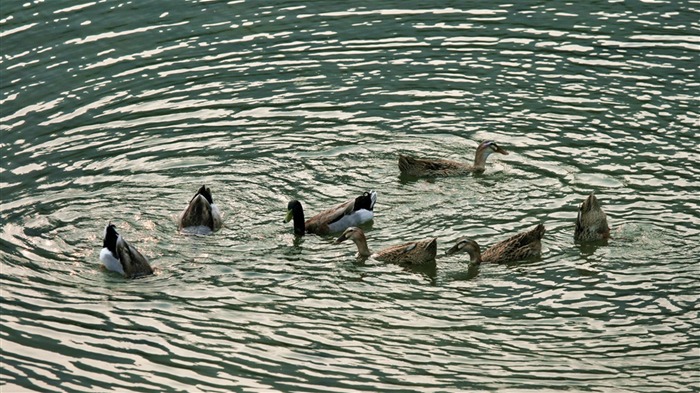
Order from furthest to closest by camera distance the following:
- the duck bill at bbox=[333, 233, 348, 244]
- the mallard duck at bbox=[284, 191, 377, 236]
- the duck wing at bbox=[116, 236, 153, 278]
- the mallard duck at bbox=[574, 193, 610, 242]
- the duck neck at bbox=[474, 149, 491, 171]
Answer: the duck neck at bbox=[474, 149, 491, 171], the mallard duck at bbox=[284, 191, 377, 236], the duck bill at bbox=[333, 233, 348, 244], the mallard duck at bbox=[574, 193, 610, 242], the duck wing at bbox=[116, 236, 153, 278]

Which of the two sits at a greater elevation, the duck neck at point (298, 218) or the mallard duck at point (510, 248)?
the duck neck at point (298, 218)

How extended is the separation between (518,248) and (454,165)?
3.81 metres

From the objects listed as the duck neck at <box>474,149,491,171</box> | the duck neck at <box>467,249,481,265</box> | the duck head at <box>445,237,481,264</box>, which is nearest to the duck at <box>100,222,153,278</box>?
the duck head at <box>445,237,481,264</box>

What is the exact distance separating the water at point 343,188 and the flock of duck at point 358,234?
243 millimetres

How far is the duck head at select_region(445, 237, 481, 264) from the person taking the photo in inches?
737

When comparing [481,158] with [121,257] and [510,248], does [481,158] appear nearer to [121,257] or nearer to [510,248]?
[510,248]

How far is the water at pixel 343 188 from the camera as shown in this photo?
15.9 m

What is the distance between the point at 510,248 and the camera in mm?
18828

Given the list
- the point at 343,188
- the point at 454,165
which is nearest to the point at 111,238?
the point at 343,188

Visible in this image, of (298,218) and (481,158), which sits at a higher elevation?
(481,158)

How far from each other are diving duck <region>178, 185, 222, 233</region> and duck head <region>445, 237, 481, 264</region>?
379 cm

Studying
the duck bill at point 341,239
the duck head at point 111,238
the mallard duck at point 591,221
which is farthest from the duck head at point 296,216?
the mallard duck at point 591,221

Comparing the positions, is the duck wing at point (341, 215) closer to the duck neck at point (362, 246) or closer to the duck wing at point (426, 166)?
the duck neck at point (362, 246)

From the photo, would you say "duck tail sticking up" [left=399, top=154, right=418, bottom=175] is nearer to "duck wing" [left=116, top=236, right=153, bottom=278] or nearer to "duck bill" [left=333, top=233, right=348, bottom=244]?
"duck bill" [left=333, top=233, right=348, bottom=244]
